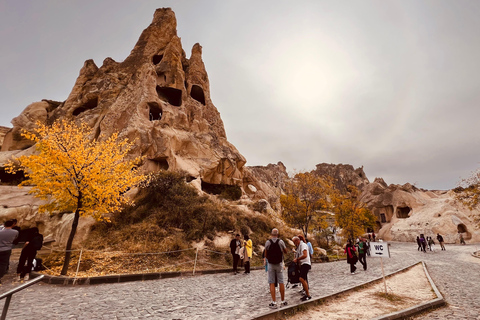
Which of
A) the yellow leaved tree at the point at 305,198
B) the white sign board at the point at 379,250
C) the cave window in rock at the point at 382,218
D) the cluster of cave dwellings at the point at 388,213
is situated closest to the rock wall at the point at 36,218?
the white sign board at the point at 379,250

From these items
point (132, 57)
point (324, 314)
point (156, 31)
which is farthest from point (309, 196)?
point (156, 31)

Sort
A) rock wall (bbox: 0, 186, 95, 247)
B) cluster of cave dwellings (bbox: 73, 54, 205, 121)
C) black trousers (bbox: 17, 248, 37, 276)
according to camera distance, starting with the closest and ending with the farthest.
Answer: black trousers (bbox: 17, 248, 37, 276), rock wall (bbox: 0, 186, 95, 247), cluster of cave dwellings (bbox: 73, 54, 205, 121)

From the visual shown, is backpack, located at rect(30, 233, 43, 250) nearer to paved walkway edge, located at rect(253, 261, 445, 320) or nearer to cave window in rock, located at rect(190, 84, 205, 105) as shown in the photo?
Result: paved walkway edge, located at rect(253, 261, 445, 320)

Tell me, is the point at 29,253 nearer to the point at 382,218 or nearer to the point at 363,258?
the point at 363,258

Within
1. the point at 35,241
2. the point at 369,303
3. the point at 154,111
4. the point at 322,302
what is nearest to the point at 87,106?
the point at 154,111

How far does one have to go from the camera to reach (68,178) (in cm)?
963

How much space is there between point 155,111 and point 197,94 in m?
8.87

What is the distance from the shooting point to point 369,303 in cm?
577

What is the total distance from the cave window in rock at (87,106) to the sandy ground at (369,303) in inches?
1230

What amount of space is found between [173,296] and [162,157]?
16896 millimetres

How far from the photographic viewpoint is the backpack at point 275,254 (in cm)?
551

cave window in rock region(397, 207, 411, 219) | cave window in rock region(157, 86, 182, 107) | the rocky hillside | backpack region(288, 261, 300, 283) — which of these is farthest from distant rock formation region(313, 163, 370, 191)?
backpack region(288, 261, 300, 283)

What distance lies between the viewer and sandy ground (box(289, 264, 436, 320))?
16.2 feet

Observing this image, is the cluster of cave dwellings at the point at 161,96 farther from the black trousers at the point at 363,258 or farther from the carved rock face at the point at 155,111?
the black trousers at the point at 363,258
